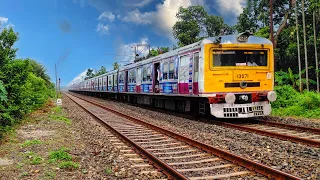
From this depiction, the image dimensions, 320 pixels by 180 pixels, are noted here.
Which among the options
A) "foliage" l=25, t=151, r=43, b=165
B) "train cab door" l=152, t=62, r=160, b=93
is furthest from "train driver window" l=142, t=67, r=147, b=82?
"foliage" l=25, t=151, r=43, b=165

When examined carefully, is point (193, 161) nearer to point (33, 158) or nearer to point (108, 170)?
point (108, 170)

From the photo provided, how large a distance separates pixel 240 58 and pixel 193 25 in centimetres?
3820

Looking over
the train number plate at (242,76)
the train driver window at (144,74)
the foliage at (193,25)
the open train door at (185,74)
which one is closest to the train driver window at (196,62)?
the open train door at (185,74)

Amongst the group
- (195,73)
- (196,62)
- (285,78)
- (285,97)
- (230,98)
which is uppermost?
(196,62)

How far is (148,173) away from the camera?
5.76 meters

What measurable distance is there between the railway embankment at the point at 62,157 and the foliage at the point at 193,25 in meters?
39.8

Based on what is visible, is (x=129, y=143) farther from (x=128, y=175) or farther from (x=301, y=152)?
(x=301, y=152)

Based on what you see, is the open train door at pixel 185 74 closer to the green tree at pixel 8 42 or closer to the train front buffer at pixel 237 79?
the train front buffer at pixel 237 79

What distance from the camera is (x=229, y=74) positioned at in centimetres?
1199

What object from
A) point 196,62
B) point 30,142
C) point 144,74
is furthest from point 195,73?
point 144,74

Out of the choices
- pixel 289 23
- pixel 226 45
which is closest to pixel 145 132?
pixel 226 45

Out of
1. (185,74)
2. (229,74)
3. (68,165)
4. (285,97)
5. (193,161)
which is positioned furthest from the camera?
(285,97)

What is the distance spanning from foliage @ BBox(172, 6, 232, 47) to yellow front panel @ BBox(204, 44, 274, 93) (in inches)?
1429

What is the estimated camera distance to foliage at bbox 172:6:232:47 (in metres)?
49.1
